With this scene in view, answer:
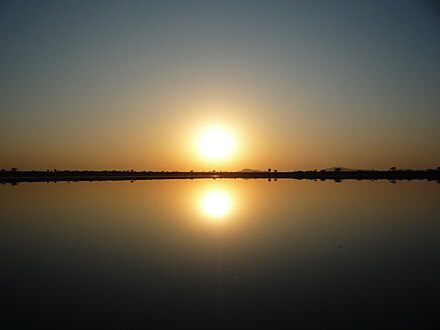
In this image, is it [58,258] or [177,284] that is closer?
[177,284]

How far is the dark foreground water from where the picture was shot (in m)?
10.6

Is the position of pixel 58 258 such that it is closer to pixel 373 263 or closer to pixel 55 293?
pixel 55 293

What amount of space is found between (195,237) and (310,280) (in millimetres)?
9193

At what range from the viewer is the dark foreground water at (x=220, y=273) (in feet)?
34.8

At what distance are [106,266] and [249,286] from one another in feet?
20.7

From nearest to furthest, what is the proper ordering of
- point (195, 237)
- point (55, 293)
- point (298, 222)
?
point (55, 293) → point (195, 237) → point (298, 222)

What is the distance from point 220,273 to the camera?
14.6 m

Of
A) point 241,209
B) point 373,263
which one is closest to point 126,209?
point 241,209

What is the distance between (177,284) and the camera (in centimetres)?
1337

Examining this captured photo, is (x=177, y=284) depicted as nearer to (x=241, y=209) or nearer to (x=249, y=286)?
(x=249, y=286)

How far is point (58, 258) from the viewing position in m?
17.0

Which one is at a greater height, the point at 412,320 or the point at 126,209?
the point at 126,209

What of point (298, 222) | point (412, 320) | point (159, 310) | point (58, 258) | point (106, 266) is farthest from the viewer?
point (298, 222)

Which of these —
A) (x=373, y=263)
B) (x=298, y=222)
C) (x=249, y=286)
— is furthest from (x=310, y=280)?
(x=298, y=222)
